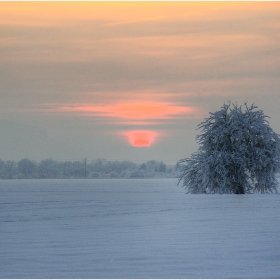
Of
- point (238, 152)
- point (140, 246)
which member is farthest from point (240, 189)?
point (140, 246)

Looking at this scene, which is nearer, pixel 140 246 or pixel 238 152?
pixel 140 246

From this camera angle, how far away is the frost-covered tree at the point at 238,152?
4416 centimetres

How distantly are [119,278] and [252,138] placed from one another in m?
35.5

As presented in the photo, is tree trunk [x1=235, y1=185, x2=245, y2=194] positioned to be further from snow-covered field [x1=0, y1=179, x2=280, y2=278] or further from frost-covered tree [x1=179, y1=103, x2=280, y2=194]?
snow-covered field [x1=0, y1=179, x2=280, y2=278]

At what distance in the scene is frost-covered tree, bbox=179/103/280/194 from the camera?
44156 mm

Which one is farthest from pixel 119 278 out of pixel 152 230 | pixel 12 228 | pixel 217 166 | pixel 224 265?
pixel 217 166

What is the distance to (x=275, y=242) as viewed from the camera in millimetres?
13922

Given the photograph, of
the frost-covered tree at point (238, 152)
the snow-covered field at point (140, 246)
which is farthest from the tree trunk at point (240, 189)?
the snow-covered field at point (140, 246)

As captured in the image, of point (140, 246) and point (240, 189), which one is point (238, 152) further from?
point (140, 246)

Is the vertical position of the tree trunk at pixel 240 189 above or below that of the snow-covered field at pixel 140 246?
above

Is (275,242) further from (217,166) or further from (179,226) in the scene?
(217,166)

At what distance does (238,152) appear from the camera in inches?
1746

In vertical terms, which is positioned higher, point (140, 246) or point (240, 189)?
point (240, 189)

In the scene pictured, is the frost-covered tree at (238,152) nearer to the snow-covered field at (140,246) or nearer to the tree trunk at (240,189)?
the tree trunk at (240,189)
